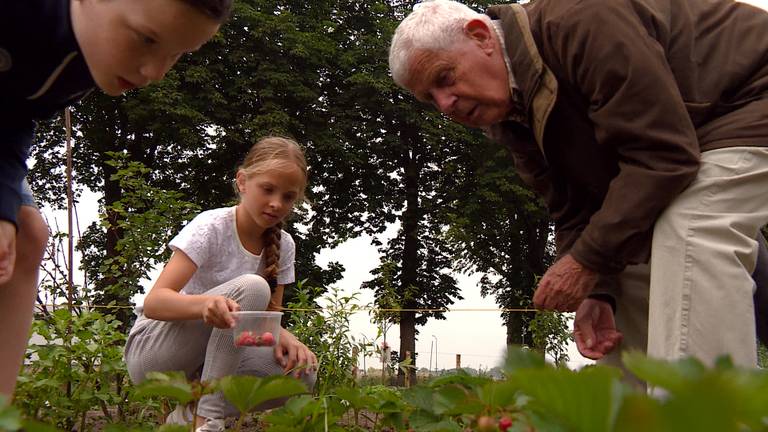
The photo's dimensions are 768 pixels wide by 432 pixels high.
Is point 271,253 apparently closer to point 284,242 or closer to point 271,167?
point 284,242

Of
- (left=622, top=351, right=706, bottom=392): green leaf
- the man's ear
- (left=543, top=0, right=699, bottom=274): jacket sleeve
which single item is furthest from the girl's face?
(left=622, top=351, right=706, bottom=392): green leaf

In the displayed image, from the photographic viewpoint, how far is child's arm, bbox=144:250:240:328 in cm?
224

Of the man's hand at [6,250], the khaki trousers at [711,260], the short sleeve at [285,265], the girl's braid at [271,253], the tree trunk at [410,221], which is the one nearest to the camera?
the man's hand at [6,250]

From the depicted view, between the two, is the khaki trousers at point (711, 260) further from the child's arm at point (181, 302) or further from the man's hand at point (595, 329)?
the child's arm at point (181, 302)

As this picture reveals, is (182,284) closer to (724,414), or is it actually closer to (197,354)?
(197,354)

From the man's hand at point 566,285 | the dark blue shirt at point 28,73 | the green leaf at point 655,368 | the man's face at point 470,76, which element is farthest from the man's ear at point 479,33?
the green leaf at point 655,368

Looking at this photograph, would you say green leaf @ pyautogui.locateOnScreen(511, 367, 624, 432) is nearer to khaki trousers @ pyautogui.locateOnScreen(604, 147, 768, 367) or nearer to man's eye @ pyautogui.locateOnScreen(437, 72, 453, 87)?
khaki trousers @ pyautogui.locateOnScreen(604, 147, 768, 367)

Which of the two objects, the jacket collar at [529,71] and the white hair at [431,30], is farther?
the white hair at [431,30]

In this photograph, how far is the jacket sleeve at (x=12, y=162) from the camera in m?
1.62

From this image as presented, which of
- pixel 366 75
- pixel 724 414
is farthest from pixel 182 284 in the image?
pixel 366 75

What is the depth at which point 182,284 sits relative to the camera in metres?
2.63

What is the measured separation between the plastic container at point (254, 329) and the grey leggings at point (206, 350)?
18 cm

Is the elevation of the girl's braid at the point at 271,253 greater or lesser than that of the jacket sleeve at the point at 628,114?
lesser

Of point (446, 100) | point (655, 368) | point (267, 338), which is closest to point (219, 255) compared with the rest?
point (267, 338)
